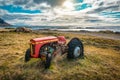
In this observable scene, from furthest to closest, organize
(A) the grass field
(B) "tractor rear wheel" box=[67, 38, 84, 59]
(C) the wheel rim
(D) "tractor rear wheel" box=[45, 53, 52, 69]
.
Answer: (C) the wheel rim → (B) "tractor rear wheel" box=[67, 38, 84, 59] → (D) "tractor rear wheel" box=[45, 53, 52, 69] → (A) the grass field

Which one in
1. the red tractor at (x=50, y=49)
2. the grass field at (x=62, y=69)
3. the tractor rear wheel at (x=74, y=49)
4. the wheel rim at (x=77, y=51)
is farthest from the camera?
the wheel rim at (x=77, y=51)

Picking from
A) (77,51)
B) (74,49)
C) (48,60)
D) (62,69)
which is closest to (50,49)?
(48,60)

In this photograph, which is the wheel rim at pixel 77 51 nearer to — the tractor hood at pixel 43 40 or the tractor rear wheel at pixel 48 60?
the tractor hood at pixel 43 40

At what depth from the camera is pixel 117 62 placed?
46.5ft

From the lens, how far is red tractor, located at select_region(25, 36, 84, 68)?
1175 cm

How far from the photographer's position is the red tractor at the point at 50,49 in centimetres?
1175

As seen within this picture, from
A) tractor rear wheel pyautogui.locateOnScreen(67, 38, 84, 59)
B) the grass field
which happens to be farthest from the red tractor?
the grass field

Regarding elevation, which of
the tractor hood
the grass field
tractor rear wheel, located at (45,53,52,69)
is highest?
the tractor hood

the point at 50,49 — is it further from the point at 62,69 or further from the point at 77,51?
the point at 77,51

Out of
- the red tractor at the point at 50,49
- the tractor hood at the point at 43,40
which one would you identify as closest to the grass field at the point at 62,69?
the red tractor at the point at 50,49

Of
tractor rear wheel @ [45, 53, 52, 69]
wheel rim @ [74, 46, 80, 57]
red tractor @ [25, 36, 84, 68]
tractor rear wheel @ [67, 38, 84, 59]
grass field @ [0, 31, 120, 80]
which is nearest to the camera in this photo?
grass field @ [0, 31, 120, 80]

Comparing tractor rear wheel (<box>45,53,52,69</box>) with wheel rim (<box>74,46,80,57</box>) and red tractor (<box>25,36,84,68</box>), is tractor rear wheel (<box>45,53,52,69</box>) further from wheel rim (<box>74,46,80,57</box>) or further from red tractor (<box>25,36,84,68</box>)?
wheel rim (<box>74,46,80,57</box>)

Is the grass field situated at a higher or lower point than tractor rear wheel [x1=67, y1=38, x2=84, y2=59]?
lower

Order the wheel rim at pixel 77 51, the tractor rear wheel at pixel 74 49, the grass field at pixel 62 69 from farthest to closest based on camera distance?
1. the wheel rim at pixel 77 51
2. the tractor rear wheel at pixel 74 49
3. the grass field at pixel 62 69
